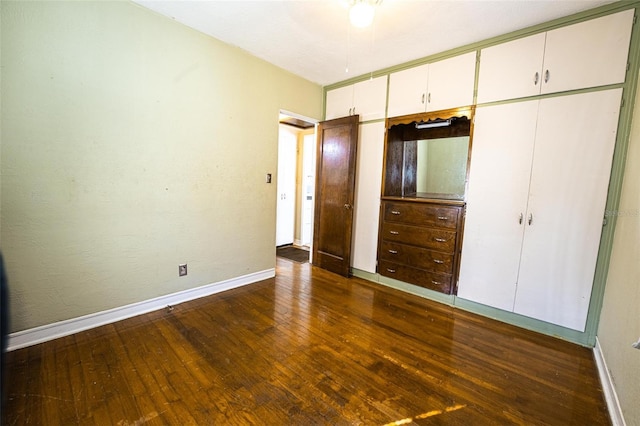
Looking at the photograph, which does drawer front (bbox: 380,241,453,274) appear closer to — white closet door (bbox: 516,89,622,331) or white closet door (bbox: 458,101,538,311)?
white closet door (bbox: 458,101,538,311)

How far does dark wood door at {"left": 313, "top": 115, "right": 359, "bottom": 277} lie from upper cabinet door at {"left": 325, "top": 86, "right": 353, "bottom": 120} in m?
0.16

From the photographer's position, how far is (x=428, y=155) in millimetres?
3240

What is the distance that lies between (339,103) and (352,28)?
49.8 inches

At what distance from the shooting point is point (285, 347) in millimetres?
2018

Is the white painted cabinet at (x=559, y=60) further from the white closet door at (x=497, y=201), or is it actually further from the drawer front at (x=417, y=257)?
the drawer front at (x=417, y=257)

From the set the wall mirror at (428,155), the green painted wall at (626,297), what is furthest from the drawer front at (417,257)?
the green painted wall at (626,297)

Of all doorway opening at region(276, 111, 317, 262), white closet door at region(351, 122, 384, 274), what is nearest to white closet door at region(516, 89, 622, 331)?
white closet door at region(351, 122, 384, 274)

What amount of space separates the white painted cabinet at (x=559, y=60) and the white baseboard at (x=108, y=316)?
3.20 m

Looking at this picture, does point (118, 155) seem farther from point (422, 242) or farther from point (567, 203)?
point (567, 203)

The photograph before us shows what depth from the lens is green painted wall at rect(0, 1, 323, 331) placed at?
1.82 m

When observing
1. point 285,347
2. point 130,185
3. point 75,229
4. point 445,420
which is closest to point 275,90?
point 130,185

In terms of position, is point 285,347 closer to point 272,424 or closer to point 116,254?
point 272,424

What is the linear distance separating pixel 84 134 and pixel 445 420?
2.95 meters

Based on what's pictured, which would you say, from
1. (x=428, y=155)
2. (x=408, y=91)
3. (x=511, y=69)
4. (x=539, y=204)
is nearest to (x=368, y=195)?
(x=428, y=155)
